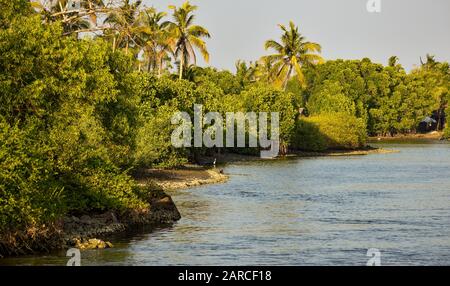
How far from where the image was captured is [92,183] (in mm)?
37719

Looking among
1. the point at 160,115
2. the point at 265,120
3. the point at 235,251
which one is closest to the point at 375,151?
the point at 265,120

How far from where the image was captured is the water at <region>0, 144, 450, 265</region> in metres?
32.4

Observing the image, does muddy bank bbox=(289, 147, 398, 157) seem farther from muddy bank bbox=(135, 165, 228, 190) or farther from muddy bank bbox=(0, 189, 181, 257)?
muddy bank bbox=(0, 189, 181, 257)

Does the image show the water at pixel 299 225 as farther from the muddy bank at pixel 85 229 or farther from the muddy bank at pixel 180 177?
the muddy bank at pixel 180 177

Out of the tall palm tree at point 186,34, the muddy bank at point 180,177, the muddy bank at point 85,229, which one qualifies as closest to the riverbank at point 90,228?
the muddy bank at point 85,229

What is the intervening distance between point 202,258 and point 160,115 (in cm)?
4306

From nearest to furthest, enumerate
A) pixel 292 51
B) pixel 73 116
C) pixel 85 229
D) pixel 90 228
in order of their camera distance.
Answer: pixel 85 229 → pixel 90 228 → pixel 73 116 → pixel 292 51

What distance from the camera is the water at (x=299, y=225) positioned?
1277 inches

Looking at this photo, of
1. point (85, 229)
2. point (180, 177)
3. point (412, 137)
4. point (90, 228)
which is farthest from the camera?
point (412, 137)

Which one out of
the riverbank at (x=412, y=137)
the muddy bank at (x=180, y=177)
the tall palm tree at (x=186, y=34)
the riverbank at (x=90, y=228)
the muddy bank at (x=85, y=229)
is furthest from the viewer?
the riverbank at (x=412, y=137)

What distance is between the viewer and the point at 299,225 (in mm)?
42406

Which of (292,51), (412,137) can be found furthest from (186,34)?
(412,137)

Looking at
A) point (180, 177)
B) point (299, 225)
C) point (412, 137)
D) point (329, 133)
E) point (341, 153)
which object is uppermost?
point (329, 133)

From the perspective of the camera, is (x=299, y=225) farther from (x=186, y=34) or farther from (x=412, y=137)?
(x=412, y=137)
